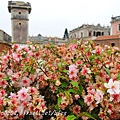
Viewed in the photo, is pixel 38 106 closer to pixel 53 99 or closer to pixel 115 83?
pixel 53 99

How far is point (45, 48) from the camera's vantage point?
2.01m

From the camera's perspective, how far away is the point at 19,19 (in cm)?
2886

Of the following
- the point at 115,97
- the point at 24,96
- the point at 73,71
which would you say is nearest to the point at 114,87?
the point at 115,97

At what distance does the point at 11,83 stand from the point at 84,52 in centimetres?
48

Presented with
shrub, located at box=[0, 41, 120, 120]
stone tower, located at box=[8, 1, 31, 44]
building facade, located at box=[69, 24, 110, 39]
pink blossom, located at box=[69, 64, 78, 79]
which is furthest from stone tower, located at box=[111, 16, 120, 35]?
pink blossom, located at box=[69, 64, 78, 79]

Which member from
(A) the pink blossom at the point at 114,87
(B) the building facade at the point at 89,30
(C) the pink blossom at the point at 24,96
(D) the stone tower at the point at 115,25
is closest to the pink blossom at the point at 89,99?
(A) the pink blossom at the point at 114,87

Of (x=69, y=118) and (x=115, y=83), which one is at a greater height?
(x=115, y=83)

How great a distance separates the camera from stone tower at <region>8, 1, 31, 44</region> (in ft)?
94.7

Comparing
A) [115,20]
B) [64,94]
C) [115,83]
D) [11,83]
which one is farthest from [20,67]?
[115,20]

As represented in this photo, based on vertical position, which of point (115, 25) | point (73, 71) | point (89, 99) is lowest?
point (89, 99)

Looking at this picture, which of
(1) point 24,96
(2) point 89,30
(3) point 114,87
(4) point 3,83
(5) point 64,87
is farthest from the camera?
(2) point 89,30

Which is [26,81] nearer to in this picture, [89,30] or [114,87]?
[114,87]

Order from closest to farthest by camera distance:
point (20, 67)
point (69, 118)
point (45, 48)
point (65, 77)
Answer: point (69, 118) → point (65, 77) → point (20, 67) → point (45, 48)

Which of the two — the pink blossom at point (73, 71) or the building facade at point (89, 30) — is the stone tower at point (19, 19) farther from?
the pink blossom at point (73, 71)
